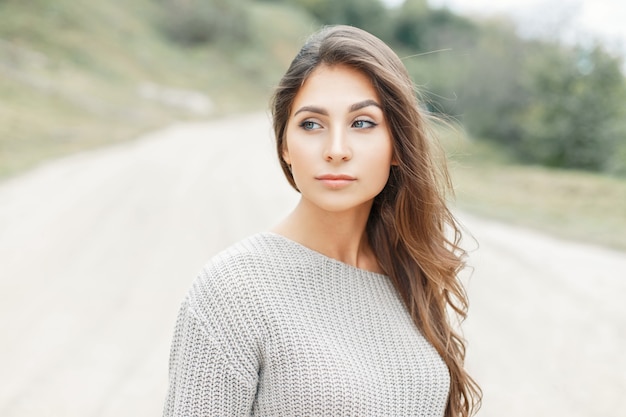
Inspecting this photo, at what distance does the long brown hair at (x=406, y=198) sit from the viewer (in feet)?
5.46

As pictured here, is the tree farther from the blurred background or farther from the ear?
the ear

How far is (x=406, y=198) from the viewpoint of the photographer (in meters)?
1.87

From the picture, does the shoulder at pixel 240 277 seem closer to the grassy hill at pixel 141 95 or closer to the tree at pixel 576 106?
the grassy hill at pixel 141 95

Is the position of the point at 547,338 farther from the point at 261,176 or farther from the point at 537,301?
the point at 261,176

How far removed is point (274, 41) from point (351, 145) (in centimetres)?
3832

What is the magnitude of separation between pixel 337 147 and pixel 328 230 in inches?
11.3

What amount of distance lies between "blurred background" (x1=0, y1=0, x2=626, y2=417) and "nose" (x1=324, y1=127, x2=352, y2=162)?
1.59 feet

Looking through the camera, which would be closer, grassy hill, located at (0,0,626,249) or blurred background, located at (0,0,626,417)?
blurred background, located at (0,0,626,417)

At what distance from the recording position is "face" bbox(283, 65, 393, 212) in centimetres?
162

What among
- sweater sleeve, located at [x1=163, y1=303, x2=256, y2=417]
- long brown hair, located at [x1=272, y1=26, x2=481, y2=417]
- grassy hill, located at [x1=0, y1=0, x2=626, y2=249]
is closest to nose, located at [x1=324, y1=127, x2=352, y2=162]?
long brown hair, located at [x1=272, y1=26, x2=481, y2=417]

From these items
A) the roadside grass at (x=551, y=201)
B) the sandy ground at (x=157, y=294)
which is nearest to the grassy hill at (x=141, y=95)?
the roadside grass at (x=551, y=201)

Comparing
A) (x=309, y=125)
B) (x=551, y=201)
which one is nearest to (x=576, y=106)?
(x=551, y=201)

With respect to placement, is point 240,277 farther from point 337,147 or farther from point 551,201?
point 551,201

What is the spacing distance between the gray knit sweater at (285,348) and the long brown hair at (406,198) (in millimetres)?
154
